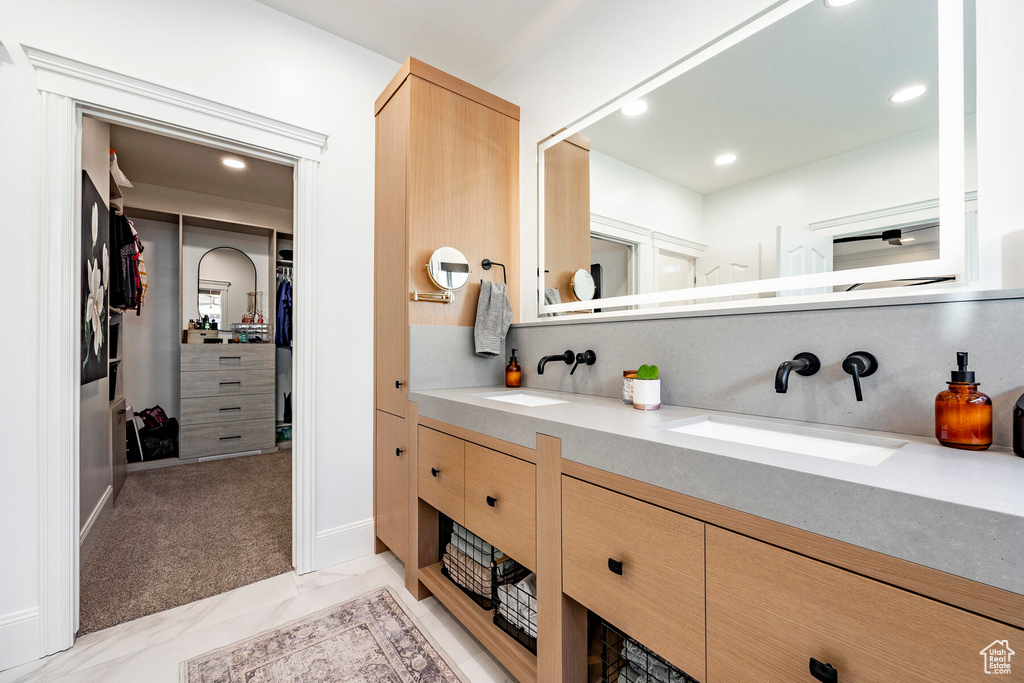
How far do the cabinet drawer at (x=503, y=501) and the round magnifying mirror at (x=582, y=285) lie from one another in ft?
2.91

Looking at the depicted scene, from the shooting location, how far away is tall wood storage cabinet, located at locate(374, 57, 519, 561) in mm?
1928

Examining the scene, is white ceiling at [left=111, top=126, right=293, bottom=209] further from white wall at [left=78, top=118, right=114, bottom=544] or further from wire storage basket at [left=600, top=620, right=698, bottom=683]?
wire storage basket at [left=600, top=620, right=698, bottom=683]

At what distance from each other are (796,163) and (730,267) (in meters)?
0.34

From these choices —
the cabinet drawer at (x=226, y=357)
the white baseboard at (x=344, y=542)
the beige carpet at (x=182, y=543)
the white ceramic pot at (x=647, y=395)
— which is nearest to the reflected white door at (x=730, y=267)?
the white ceramic pot at (x=647, y=395)

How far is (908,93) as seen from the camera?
102cm

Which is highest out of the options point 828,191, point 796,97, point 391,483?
point 796,97

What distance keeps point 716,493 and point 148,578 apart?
254 centimetres

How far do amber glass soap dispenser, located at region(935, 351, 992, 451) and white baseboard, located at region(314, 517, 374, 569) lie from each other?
2289 mm

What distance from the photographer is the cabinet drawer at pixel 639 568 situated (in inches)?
31.4

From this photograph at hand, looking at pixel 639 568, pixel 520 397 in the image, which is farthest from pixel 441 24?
pixel 639 568

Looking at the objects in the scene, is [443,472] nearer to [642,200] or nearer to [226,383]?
[642,200]

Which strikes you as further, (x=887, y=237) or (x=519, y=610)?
(x=519, y=610)

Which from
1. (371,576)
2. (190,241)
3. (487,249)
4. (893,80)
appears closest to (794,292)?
(893,80)

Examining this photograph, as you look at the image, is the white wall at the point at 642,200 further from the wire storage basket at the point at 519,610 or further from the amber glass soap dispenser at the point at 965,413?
the wire storage basket at the point at 519,610
